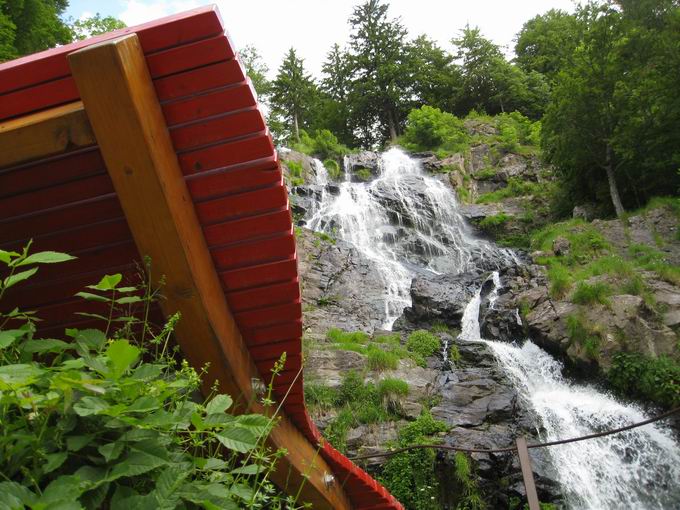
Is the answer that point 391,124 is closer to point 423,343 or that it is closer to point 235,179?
point 423,343

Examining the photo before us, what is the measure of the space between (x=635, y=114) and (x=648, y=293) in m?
6.16

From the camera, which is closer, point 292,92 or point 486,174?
point 486,174

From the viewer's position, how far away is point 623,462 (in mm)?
8336

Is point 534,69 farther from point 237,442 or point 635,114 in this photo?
point 237,442

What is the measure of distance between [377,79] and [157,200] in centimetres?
3125

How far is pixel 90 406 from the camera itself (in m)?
1.02

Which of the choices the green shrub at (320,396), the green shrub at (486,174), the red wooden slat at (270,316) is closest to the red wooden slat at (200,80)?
the red wooden slat at (270,316)

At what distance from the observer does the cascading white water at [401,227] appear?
16.1 m

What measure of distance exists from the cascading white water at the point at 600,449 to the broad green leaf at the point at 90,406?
26.5ft

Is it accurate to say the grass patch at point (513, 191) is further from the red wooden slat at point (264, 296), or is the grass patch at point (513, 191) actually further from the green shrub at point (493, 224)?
the red wooden slat at point (264, 296)

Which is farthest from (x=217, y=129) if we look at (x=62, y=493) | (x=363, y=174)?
(x=363, y=174)

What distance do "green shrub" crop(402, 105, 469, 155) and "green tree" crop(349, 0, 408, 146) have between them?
5.05m

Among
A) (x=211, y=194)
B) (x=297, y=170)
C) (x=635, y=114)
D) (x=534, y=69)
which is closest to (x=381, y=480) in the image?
(x=211, y=194)

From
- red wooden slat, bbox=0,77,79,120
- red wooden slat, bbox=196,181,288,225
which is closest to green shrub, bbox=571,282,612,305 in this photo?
red wooden slat, bbox=196,181,288,225
